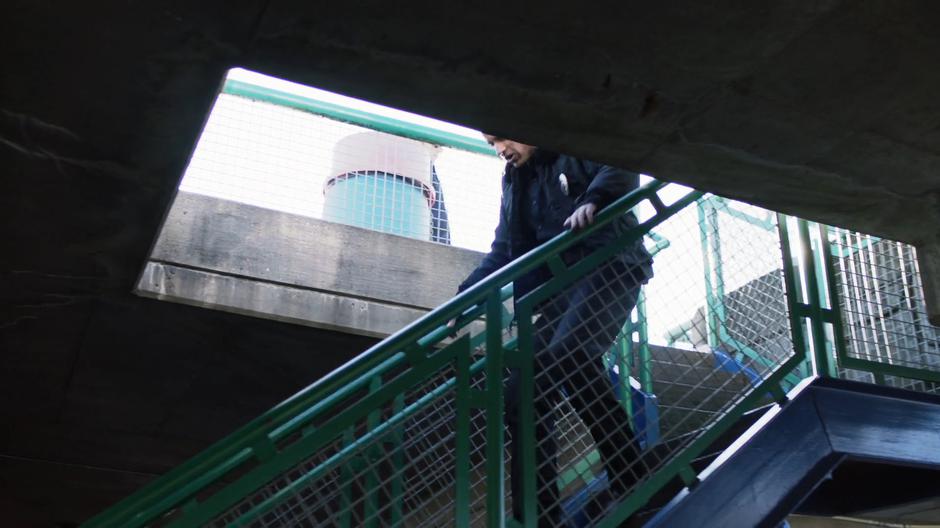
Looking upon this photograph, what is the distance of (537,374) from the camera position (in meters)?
3.62

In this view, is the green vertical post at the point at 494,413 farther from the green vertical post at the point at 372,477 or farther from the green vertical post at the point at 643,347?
the green vertical post at the point at 643,347

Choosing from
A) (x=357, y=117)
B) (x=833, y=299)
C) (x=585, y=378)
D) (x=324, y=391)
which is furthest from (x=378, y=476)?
(x=357, y=117)

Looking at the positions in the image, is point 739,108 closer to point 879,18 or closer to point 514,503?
point 879,18

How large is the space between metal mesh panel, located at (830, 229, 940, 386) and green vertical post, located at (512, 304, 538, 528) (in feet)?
4.27

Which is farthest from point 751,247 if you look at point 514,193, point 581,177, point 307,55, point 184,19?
point 184,19

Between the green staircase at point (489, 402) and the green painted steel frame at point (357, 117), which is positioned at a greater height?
the green painted steel frame at point (357, 117)

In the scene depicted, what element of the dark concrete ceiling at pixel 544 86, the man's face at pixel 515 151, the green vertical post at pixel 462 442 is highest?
the man's face at pixel 515 151

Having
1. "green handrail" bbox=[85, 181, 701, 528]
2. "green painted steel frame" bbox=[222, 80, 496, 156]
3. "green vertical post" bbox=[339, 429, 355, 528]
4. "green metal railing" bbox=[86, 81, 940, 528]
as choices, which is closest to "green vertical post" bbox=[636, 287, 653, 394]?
"green metal railing" bbox=[86, 81, 940, 528]

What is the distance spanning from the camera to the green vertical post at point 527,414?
3227 mm

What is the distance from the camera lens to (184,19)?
244 cm

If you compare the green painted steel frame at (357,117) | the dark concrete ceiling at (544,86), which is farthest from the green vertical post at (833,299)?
the green painted steel frame at (357,117)

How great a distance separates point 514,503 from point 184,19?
6.66 feet

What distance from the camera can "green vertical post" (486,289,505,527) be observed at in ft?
10.4

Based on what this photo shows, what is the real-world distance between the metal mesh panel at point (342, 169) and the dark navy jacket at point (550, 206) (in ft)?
4.70
